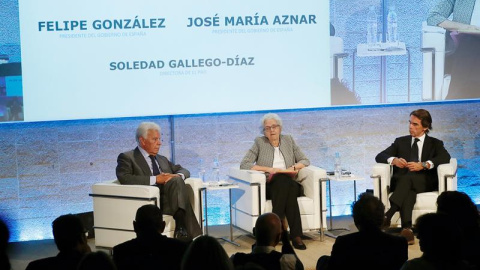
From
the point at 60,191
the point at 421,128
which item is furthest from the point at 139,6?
the point at 421,128

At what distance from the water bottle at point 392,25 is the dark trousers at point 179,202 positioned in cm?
288

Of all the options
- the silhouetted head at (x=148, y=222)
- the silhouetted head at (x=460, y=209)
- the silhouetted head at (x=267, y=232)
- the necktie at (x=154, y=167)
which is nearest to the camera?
the silhouetted head at (x=267, y=232)

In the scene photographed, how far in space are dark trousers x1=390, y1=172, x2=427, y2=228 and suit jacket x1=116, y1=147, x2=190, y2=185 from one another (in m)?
1.93

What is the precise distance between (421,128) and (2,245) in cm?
502

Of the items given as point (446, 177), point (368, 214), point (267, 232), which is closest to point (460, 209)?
point (368, 214)

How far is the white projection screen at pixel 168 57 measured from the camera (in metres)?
7.82

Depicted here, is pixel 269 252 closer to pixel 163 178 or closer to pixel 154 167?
pixel 163 178

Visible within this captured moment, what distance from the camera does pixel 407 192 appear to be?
7539mm

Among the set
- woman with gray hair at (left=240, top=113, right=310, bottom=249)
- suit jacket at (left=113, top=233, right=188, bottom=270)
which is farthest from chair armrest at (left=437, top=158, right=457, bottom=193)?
suit jacket at (left=113, top=233, right=188, bottom=270)

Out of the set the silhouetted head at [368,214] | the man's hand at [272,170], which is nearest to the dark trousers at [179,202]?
the man's hand at [272,170]

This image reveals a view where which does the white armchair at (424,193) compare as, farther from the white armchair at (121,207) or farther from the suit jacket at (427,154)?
the white armchair at (121,207)

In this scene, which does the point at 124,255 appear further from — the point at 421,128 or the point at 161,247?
the point at 421,128

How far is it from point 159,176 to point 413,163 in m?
2.37

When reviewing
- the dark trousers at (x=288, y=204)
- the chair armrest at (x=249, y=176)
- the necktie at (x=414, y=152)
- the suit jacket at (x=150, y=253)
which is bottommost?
the dark trousers at (x=288, y=204)
